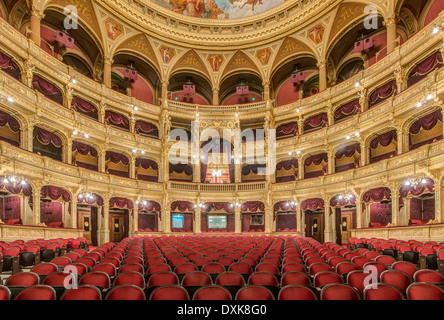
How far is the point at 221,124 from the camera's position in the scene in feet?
84.3

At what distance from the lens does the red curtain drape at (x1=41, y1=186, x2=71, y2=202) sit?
16.1 meters

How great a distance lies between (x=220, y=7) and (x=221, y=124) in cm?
1039

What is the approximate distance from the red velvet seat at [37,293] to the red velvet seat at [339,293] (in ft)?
10.8

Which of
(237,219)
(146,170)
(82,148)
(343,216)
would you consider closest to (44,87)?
(82,148)

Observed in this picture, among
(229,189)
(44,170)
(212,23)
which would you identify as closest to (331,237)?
Answer: (229,189)

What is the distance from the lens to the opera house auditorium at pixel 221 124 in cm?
1522

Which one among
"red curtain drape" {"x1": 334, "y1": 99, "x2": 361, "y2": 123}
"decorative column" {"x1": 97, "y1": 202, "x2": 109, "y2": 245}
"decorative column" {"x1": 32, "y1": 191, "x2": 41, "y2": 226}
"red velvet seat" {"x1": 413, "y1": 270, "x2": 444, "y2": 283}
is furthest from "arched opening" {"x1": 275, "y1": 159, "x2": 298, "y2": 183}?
"red velvet seat" {"x1": 413, "y1": 270, "x2": 444, "y2": 283}

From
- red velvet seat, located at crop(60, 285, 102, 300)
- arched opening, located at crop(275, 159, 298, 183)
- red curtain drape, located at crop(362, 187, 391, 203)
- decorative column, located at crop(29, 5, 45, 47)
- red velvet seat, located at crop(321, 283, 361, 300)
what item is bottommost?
red velvet seat, located at crop(321, 283, 361, 300)

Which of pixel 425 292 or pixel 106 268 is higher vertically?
→ pixel 425 292

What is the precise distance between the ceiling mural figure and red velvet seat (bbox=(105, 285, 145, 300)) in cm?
2613

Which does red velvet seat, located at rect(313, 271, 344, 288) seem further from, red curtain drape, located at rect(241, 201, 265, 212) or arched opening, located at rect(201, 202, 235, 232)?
arched opening, located at rect(201, 202, 235, 232)

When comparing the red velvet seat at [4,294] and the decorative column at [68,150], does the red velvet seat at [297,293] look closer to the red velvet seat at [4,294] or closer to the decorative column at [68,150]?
the red velvet seat at [4,294]

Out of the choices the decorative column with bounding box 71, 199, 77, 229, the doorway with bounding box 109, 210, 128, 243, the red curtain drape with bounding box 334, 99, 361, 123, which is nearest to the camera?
the decorative column with bounding box 71, 199, 77, 229

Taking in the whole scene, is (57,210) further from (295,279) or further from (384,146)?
(384,146)
